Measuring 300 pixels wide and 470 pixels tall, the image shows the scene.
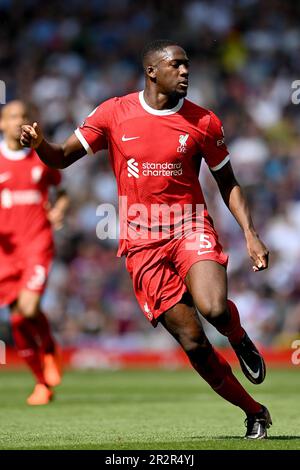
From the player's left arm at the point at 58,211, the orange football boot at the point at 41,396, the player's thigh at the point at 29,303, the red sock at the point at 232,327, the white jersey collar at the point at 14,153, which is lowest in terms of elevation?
the orange football boot at the point at 41,396

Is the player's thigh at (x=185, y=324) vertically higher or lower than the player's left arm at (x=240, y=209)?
lower

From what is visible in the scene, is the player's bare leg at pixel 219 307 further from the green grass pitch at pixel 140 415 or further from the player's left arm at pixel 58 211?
the player's left arm at pixel 58 211

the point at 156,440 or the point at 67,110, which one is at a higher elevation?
the point at 67,110

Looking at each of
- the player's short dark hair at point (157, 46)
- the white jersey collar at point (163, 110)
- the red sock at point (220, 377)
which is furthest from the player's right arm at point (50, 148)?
the red sock at point (220, 377)

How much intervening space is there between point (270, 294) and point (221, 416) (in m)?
7.93

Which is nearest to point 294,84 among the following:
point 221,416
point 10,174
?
point 10,174

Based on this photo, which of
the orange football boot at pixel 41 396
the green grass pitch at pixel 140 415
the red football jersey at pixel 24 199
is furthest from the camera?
the red football jersey at pixel 24 199

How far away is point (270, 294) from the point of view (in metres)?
18.2

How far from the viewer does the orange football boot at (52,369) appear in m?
11.9

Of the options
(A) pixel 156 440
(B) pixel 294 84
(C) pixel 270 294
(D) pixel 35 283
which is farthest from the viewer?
(B) pixel 294 84

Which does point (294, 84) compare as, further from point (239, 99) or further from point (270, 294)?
point (270, 294)

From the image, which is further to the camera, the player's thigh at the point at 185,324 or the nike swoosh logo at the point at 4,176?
the nike swoosh logo at the point at 4,176

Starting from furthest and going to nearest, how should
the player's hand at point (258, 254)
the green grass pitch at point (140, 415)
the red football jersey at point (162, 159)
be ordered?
1. the red football jersey at point (162, 159)
2. the green grass pitch at point (140, 415)
3. the player's hand at point (258, 254)

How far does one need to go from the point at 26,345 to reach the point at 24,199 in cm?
155
